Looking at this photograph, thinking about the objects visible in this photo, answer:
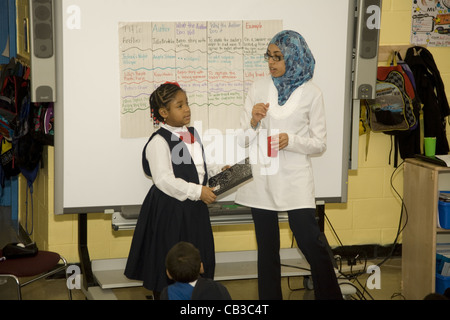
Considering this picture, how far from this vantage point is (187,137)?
3041 millimetres

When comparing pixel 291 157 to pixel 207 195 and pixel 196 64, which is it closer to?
pixel 207 195

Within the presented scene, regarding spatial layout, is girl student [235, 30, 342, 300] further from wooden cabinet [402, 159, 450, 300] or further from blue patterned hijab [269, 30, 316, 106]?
wooden cabinet [402, 159, 450, 300]

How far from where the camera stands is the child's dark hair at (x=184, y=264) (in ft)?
7.99

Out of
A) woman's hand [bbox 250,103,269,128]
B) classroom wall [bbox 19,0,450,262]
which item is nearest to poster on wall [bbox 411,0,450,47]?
classroom wall [bbox 19,0,450,262]

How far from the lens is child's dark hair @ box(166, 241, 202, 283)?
7.99ft

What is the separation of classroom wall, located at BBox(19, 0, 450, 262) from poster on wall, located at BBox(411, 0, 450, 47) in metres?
0.04

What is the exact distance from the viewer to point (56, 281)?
4074 millimetres

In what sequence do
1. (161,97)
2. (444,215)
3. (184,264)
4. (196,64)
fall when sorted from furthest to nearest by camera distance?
(444,215) < (196,64) < (161,97) < (184,264)

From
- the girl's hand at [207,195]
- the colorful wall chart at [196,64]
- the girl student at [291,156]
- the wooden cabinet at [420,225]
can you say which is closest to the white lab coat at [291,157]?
the girl student at [291,156]

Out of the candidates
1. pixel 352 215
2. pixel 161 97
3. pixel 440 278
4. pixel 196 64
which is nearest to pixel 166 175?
pixel 161 97

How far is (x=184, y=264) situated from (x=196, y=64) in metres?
1.24

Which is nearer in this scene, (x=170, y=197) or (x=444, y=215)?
(x=170, y=197)
